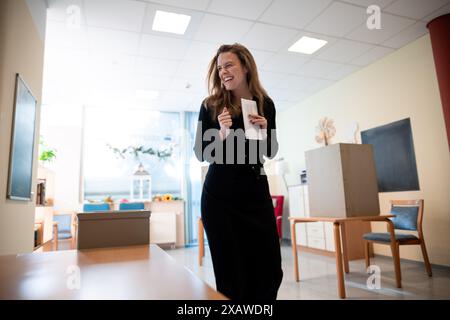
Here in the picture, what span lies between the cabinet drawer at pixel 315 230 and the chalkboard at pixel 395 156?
3.38 ft

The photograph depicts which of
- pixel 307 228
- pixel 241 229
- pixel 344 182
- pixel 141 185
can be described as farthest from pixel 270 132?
pixel 141 185

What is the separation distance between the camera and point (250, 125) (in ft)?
3.59

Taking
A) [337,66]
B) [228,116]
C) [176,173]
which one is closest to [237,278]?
[228,116]

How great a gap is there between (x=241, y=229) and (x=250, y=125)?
1.22 ft

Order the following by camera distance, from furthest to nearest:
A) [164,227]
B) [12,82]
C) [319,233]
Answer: [164,227] < [319,233] < [12,82]

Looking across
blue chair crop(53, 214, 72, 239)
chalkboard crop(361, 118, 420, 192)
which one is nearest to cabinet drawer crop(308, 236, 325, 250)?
chalkboard crop(361, 118, 420, 192)

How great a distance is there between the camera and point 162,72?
4480mm

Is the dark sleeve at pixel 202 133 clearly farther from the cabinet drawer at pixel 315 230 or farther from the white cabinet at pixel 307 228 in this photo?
the cabinet drawer at pixel 315 230

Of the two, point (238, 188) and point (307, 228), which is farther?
point (307, 228)

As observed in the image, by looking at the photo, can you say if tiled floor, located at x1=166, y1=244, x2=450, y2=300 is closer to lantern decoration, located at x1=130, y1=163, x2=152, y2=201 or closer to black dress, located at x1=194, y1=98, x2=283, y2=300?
black dress, located at x1=194, y1=98, x2=283, y2=300

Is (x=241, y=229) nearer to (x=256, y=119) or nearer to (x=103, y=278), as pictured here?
(x=256, y=119)

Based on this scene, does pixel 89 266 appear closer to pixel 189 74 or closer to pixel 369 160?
pixel 369 160

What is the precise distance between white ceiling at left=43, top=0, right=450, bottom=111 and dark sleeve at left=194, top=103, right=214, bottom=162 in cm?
222

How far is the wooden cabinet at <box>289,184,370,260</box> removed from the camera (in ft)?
13.9
